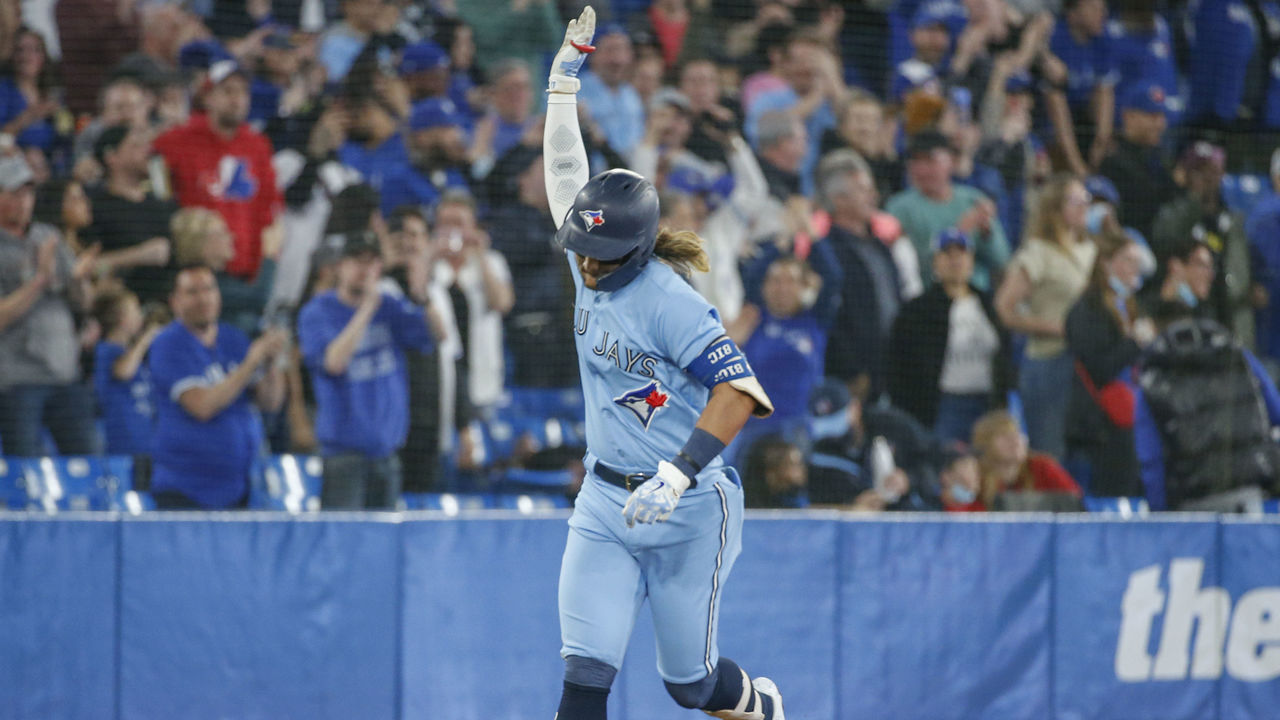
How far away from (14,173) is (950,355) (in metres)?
5.09

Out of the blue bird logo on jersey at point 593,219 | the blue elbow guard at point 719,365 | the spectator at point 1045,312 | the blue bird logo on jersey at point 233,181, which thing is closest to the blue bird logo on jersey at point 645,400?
the blue elbow guard at point 719,365

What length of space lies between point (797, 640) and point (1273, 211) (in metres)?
4.58

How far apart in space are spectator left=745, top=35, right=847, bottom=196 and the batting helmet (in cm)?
458

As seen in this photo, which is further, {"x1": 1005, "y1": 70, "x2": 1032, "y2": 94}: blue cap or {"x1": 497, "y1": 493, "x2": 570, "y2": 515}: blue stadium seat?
{"x1": 1005, "y1": 70, "x2": 1032, "y2": 94}: blue cap

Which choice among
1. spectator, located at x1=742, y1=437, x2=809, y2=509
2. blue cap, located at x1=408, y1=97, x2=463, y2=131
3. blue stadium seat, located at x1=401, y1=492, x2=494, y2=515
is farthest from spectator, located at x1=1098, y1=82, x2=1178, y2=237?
blue stadium seat, located at x1=401, y1=492, x2=494, y2=515

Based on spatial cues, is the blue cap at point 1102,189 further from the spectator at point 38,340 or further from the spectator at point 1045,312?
the spectator at point 38,340

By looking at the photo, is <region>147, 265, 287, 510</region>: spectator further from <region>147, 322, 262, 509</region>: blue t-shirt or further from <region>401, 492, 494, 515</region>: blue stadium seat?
<region>401, 492, 494, 515</region>: blue stadium seat

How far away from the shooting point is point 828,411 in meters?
7.70

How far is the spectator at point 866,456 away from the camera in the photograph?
298 inches

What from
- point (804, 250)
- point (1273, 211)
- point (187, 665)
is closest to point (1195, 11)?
point (1273, 211)

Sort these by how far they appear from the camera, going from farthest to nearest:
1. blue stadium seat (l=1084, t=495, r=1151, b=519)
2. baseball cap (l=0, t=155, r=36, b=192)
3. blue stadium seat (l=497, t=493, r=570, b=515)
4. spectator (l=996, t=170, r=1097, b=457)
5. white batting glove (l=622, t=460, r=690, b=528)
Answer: spectator (l=996, t=170, r=1097, b=457), blue stadium seat (l=1084, t=495, r=1151, b=519), blue stadium seat (l=497, t=493, r=570, b=515), baseball cap (l=0, t=155, r=36, b=192), white batting glove (l=622, t=460, r=690, b=528)

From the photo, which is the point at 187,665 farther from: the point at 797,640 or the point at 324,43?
the point at 324,43

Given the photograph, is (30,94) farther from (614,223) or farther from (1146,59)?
(1146,59)

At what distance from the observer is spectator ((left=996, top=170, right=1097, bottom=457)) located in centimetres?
802
